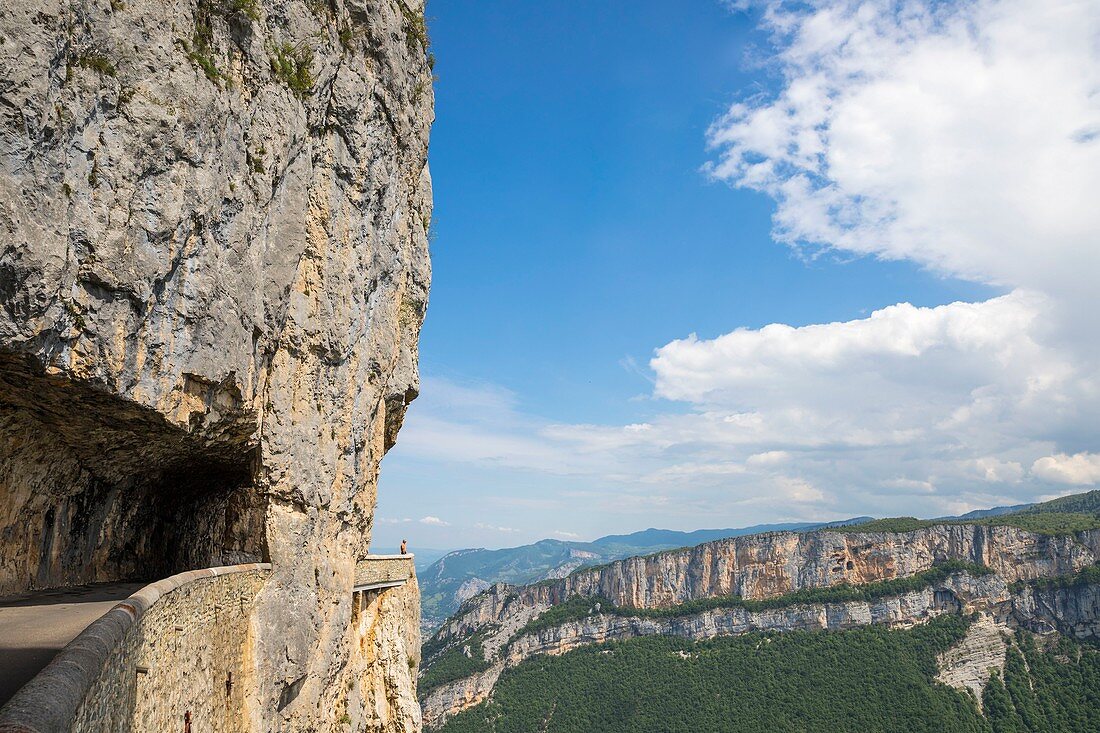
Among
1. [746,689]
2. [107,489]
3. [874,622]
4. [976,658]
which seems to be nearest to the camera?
[107,489]

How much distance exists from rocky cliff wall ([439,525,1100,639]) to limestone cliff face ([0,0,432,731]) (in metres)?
138

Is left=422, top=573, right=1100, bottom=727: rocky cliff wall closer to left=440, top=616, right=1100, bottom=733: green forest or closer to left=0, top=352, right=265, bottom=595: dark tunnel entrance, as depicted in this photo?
left=440, top=616, right=1100, bottom=733: green forest

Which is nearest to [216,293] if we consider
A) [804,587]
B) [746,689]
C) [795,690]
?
[795,690]

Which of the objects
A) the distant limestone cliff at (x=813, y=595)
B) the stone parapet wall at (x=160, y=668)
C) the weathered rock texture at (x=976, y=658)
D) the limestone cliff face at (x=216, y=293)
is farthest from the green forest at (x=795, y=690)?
the stone parapet wall at (x=160, y=668)

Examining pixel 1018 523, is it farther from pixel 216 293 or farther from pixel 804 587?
pixel 216 293

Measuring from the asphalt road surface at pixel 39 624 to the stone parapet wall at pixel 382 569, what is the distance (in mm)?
7294

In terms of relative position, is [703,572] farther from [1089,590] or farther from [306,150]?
[306,150]

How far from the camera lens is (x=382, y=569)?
22.0 meters

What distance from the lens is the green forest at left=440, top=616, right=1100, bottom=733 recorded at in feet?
303

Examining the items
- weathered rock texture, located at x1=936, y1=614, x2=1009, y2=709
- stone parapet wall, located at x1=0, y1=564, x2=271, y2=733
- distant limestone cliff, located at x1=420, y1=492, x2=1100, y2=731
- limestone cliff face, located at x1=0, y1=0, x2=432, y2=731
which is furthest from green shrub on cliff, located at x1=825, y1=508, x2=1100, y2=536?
stone parapet wall, located at x1=0, y1=564, x2=271, y2=733

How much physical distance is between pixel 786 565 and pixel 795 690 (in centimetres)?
4442

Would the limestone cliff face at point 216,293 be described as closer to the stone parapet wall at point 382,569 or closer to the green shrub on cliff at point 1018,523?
the stone parapet wall at point 382,569

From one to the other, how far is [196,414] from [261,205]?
13.6ft

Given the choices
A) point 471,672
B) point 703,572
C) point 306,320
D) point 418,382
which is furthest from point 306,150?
point 703,572
